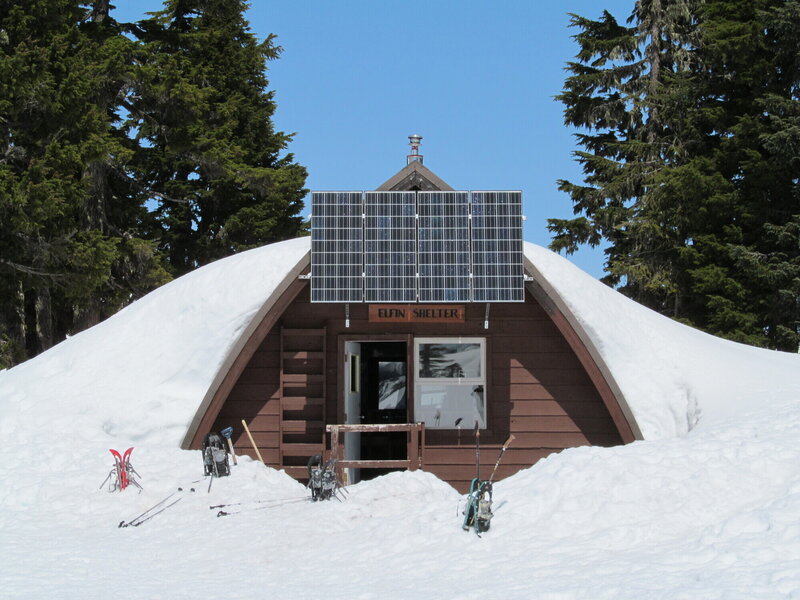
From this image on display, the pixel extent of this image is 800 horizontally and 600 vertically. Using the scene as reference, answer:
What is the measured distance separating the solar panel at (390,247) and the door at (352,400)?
1.63m

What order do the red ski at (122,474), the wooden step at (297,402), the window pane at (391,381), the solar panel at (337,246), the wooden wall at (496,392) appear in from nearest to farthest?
1. the red ski at (122,474)
2. the solar panel at (337,246)
3. the wooden wall at (496,392)
4. the wooden step at (297,402)
5. the window pane at (391,381)

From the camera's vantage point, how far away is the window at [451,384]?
1434cm

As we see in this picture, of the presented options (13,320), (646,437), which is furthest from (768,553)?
(13,320)

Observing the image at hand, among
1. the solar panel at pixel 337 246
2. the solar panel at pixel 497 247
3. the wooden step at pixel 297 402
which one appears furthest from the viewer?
the wooden step at pixel 297 402

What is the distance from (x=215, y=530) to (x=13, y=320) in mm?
17636

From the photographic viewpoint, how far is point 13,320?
25531mm

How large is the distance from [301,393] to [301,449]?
903 mm

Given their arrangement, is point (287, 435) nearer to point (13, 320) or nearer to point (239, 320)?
point (239, 320)

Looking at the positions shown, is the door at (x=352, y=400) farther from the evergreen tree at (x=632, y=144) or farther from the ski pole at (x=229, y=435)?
the evergreen tree at (x=632, y=144)

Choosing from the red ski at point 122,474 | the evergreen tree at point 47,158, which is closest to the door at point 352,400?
the red ski at point 122,474

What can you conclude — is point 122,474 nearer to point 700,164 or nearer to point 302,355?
point 302,355

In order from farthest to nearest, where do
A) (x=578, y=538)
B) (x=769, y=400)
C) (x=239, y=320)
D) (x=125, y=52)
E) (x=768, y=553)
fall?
(x=125, y=52)
(x=239, y=320)
(x=769, y=400)
(x=578, y=538)
(x=768, y=553)

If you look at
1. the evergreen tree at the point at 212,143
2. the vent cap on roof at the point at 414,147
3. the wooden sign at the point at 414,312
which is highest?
the evergreen tree at the point at 212,143

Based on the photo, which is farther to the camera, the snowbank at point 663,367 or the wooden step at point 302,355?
the wooden step at point 302,355
